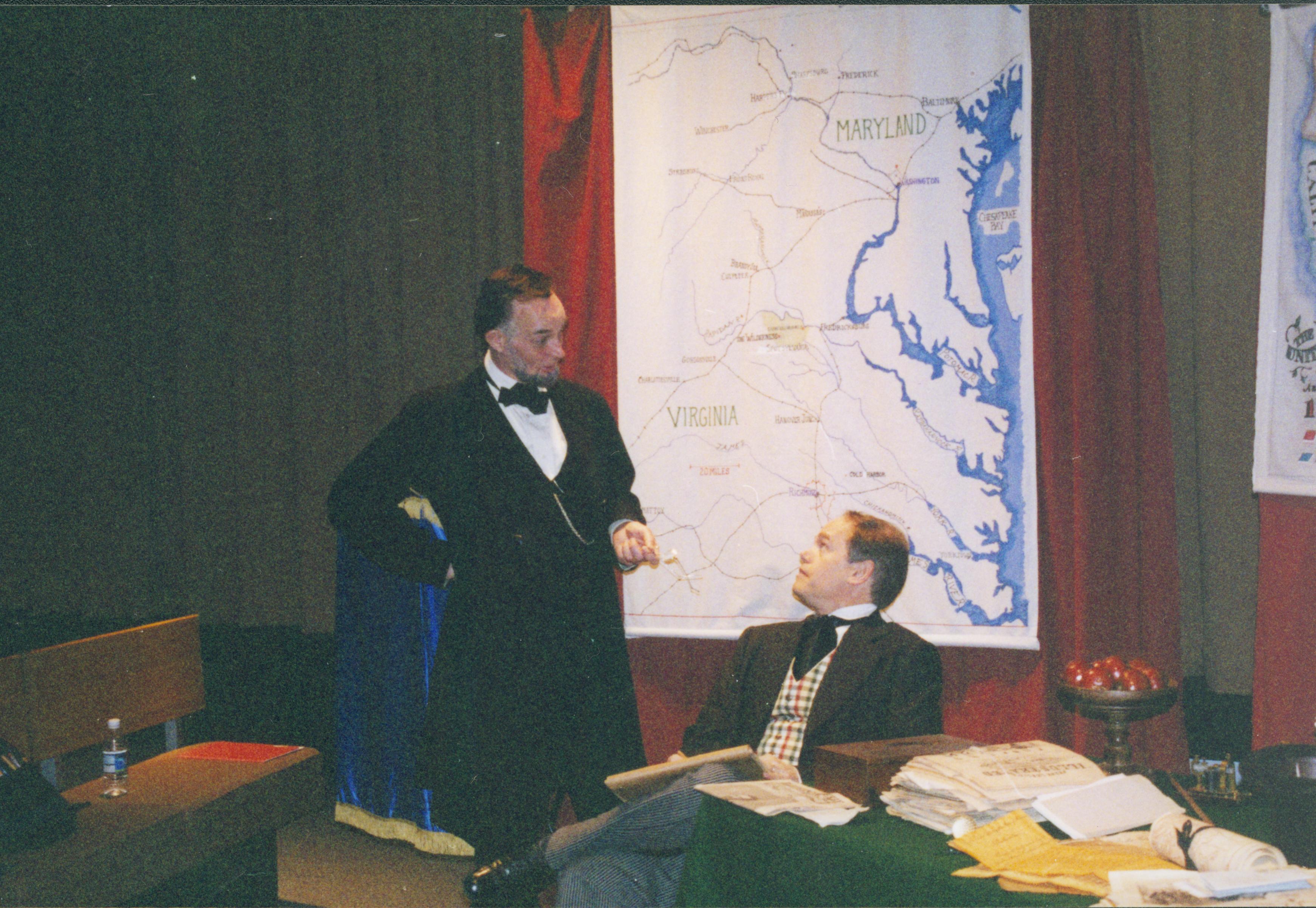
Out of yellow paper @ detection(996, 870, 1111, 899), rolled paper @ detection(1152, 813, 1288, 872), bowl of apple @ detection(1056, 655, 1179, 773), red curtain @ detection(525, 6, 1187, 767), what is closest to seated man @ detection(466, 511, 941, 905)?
bowl of apple @ detection(1056, 655, 1179, 773)

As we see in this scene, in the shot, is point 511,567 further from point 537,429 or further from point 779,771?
point 779,771

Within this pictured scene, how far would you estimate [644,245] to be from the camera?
11.3 feet

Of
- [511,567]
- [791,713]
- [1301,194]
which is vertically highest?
[1301,194]

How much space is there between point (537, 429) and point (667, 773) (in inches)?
42.8

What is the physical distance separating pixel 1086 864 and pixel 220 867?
2.18 meters

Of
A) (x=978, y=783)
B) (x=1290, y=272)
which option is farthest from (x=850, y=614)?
(x=1290, y=272)

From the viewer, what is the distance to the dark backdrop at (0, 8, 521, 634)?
4.04m

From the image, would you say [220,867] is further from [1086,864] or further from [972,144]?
[972,144]

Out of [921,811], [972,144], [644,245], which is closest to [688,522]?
[644,245]

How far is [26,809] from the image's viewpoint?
2.21 meters

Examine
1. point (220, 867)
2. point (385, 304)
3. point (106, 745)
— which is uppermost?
point (385, 304)

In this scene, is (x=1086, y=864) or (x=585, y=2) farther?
(x=585, y=2)

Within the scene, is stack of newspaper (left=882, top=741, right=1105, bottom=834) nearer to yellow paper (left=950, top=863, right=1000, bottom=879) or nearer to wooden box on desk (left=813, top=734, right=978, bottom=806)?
wooden box on desk (left=813, top=734, right=978, bottom=806)

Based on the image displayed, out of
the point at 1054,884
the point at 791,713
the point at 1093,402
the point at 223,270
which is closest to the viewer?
the point at 1054,884
